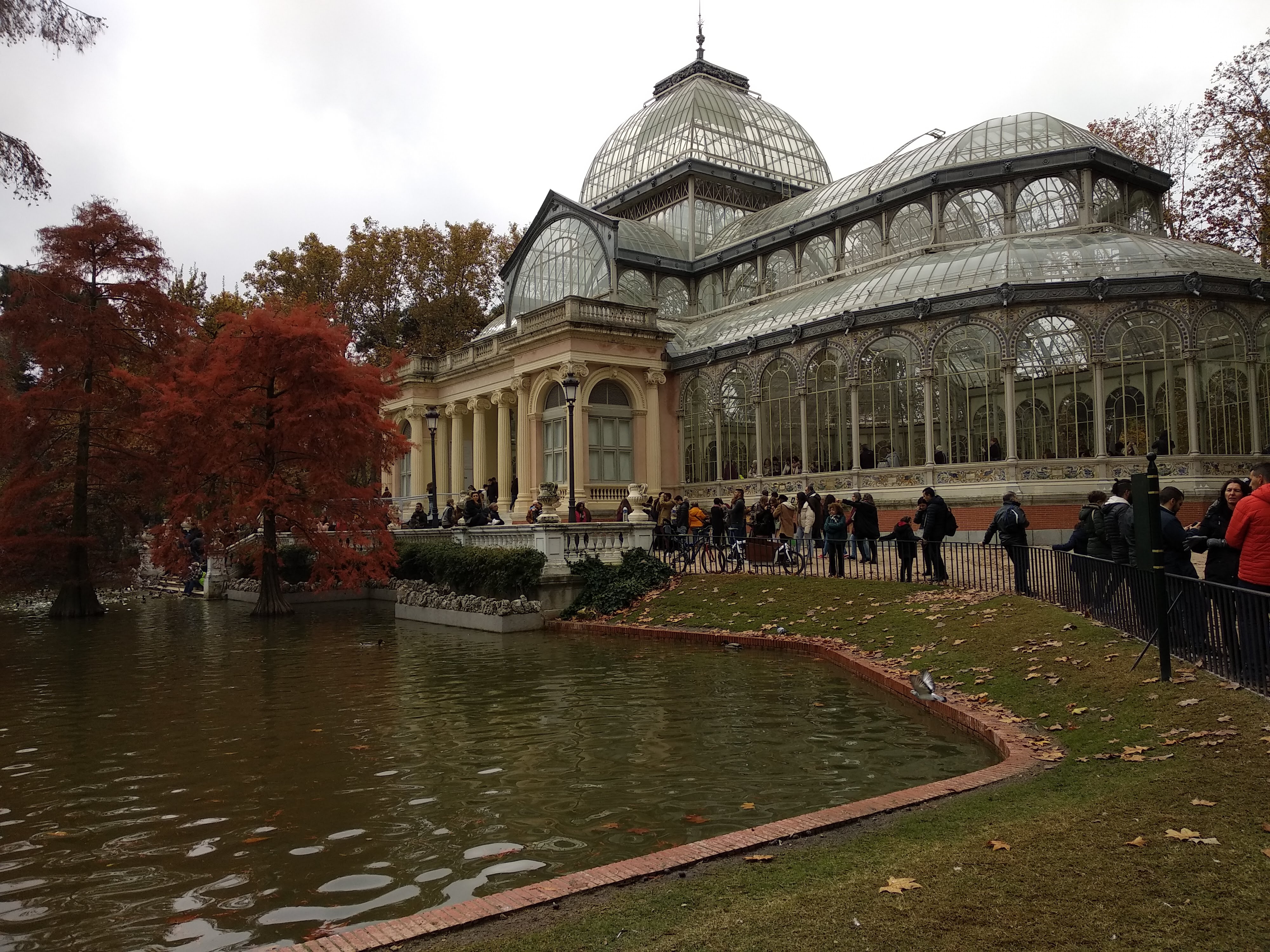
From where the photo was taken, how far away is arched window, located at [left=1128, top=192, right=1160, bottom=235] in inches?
1110

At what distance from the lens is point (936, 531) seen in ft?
50.8

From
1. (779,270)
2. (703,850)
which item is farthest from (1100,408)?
(703,850)

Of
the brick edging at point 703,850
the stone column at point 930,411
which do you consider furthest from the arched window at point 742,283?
the brick edging at point 703,850

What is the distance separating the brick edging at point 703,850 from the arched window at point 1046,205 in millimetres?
22565

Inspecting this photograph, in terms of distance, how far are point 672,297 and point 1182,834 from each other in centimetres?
3305

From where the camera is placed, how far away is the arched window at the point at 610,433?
1228 inches

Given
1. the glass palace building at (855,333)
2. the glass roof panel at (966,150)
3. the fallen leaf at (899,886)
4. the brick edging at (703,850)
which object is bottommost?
the brick edging at (703,850)

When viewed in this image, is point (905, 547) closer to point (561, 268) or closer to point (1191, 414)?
point (1191, 414)

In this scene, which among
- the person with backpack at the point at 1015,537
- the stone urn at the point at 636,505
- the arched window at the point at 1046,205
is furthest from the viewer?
the arched window at the point at 1046,205

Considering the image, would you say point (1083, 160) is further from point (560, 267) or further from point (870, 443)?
point (560, 267)

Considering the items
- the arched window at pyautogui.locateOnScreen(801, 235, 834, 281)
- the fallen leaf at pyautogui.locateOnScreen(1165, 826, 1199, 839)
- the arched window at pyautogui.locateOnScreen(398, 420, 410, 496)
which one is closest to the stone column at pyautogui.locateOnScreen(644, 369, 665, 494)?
the arched window at pyautogui.locateOnScreen(801, 235, 834, 281)

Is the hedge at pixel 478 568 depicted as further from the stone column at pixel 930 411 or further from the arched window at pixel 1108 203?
the arched window at pixel 1108 203

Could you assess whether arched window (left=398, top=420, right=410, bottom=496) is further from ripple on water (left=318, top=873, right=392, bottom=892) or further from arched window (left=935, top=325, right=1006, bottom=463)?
ripple on water (left=318, top=873, right=392, bottom=892)

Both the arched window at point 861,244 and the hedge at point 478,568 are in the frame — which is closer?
the hedge at point 478,568
